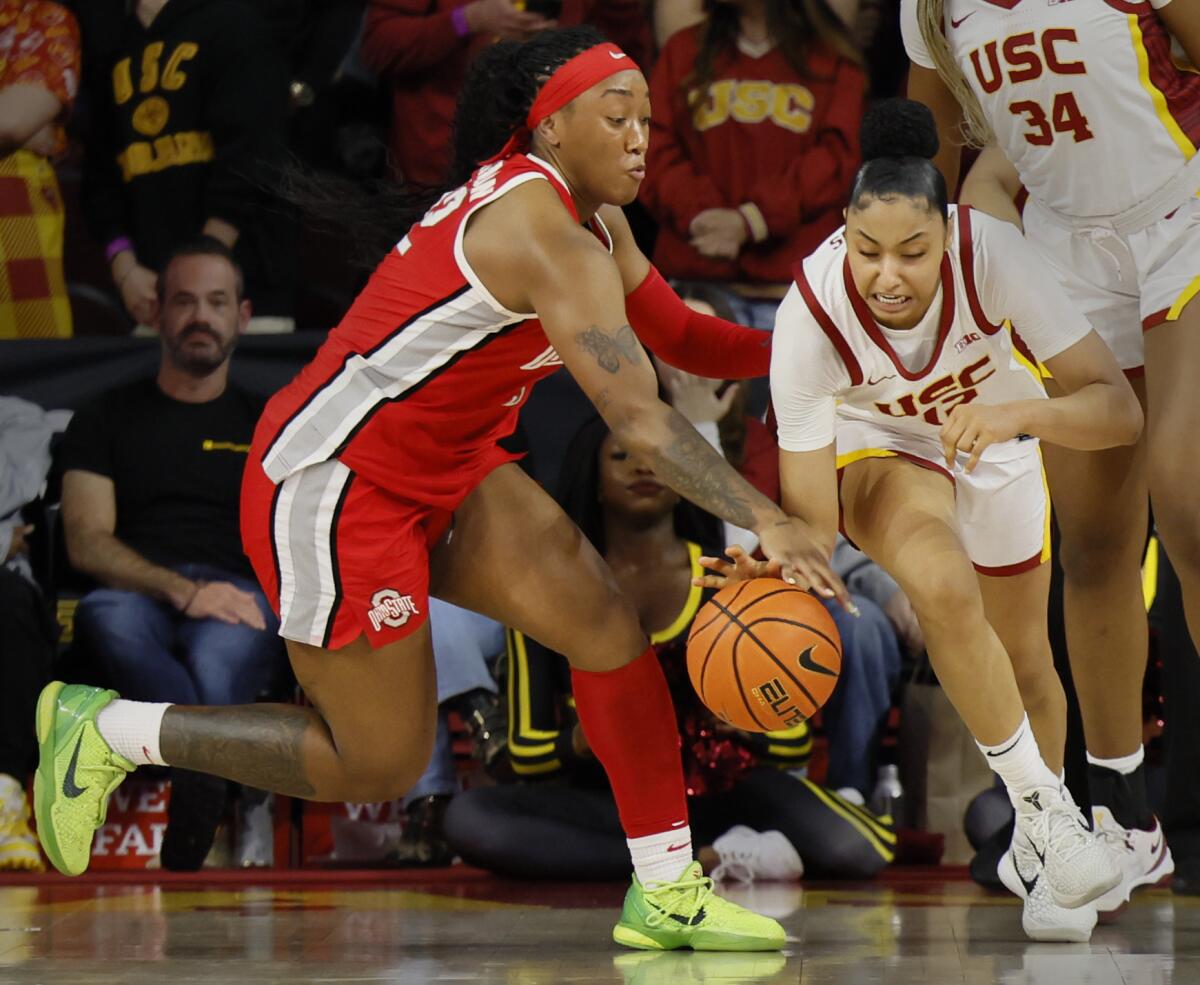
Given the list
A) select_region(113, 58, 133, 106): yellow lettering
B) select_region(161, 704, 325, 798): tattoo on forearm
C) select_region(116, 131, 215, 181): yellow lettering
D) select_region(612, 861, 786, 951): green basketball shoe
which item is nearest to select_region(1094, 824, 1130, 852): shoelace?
select_region(612, 861, 786, 951): green basketball shoe

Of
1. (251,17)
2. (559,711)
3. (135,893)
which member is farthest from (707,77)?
(135,893)

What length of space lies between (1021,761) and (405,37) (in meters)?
3.40

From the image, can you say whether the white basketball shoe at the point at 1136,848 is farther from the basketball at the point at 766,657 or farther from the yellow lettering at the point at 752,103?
the yellow lettering at the point at 752,103

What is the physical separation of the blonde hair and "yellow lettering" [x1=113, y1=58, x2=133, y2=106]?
3.06 meters

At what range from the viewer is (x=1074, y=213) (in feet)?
12.8

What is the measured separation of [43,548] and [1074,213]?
3211 mm

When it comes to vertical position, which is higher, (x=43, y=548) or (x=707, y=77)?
(x=707, y=77)

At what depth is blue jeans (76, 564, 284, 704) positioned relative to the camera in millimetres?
5059

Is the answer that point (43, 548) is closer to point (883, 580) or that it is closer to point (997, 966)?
point (883, 580)

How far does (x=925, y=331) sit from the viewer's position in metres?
3.54

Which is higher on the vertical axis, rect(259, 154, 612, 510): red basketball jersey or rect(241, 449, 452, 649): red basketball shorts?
rect(259, 154, 612, 510): red basketball jersey

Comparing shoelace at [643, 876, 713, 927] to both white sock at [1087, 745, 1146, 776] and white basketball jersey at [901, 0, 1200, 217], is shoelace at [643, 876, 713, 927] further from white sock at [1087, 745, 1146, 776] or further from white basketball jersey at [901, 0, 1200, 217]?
white basketball jersey at [901, 0, 1200, 217]

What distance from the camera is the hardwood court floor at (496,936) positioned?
3.27m

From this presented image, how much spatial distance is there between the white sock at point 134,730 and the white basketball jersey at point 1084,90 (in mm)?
2141
